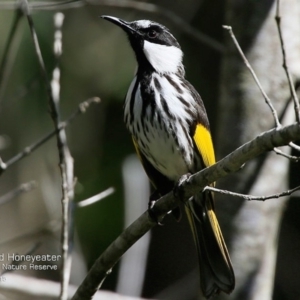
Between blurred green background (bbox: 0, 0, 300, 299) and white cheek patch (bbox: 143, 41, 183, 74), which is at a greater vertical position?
white cheek patch (bbox: 143, 41, 183, 74)

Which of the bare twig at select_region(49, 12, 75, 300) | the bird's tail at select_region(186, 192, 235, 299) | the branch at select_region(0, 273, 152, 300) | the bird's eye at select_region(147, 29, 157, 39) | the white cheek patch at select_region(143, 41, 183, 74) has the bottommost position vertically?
the branch at select_region(0, 273, 152, 300)

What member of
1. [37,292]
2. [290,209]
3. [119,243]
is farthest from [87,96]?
[119,243]

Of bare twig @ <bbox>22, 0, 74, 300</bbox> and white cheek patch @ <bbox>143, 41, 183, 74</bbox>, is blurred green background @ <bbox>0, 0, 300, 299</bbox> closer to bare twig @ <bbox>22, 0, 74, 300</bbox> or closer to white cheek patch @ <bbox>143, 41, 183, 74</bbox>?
white cheek patch @ <bbox>143, 41, 183, 74</bbox>

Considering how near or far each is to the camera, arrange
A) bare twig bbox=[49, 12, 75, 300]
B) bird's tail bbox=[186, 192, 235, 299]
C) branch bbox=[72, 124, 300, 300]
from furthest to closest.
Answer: bird's tail bbox=[186, 192, 235, 299] → bare twig bbox=[49, 12, 75, 300] → branch bbox=[72, 124, 300, 300]

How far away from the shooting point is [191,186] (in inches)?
128

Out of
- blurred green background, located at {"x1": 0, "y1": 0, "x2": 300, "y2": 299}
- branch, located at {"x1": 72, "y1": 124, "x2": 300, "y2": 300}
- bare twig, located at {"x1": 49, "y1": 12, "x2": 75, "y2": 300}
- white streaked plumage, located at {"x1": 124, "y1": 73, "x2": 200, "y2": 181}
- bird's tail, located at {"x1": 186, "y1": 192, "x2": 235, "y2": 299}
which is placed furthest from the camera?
blurred green background, located at {"x1": 0, "y1": 0, "x2": 300, "y2": 299}

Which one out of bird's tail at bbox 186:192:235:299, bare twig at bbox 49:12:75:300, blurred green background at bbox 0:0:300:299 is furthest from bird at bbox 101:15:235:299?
blurred green background at bbox 0:0:300:299

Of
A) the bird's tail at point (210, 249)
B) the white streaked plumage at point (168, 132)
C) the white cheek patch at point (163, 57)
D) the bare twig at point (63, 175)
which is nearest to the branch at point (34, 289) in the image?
the bird's tail at point (210, 249)

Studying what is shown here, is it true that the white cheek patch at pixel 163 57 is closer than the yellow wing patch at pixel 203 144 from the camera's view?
No

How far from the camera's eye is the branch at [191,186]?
8.74 ft

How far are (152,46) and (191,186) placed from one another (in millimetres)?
1551

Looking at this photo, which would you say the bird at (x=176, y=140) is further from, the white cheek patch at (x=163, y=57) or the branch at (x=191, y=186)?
the branch at (x=191, y=186)

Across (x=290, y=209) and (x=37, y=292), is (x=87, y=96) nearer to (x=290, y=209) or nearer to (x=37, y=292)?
(x=290, y=209)

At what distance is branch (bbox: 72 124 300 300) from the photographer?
2664 millimetres
